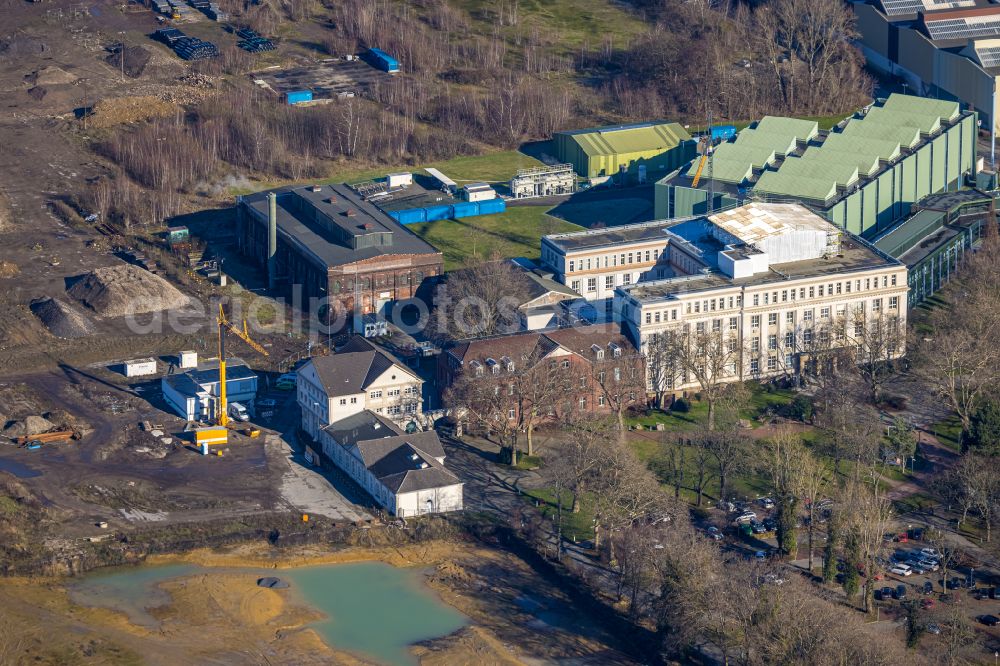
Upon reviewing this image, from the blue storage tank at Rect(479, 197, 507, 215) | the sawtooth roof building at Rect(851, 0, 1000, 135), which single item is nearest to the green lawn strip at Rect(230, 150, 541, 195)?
the blue storage tank at Rect(479, 197, 507, 215)

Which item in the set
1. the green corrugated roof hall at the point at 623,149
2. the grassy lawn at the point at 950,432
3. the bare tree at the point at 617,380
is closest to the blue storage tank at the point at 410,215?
the green corrugated roof hall at the point at 623,149

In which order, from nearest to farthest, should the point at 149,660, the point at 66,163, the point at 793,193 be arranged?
A: the point at 149,660
the point at 793,193
the point at 66,163

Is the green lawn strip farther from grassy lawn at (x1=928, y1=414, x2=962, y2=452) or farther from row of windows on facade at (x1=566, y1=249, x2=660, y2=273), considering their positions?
grassy lawn at (x1=928, y1=414, x2=962, y2=452)

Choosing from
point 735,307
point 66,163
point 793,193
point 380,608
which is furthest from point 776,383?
point 66,163

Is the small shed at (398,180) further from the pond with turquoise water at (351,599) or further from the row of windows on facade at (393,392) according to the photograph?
the pond with turquoise water at (351,599)

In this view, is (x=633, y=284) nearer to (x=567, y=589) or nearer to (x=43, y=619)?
(x=567, y=589)
